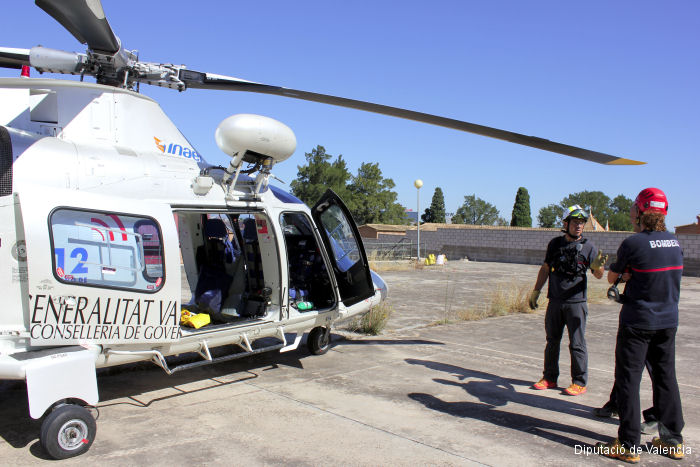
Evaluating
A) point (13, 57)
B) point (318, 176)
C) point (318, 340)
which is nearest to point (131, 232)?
point (13, 57)

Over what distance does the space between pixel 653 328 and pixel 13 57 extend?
6.24m

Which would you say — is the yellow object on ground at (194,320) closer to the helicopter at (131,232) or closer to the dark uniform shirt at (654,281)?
the helicopter at (131,232)

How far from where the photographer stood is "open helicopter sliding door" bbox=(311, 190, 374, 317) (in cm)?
671

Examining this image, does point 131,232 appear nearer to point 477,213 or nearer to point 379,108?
point 379,108

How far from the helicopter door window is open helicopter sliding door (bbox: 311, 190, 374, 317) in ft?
0.54

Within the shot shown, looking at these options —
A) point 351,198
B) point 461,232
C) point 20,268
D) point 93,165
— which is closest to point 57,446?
point 20,268

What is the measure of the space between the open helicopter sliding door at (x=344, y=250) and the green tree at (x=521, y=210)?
53.3m

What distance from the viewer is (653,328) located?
396 centimetres

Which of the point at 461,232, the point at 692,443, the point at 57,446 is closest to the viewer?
the point at 57,446

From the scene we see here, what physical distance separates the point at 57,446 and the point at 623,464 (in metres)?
3.99

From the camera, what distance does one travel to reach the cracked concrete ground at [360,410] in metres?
3.93

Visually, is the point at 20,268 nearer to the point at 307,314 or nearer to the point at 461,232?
the point at 307,314

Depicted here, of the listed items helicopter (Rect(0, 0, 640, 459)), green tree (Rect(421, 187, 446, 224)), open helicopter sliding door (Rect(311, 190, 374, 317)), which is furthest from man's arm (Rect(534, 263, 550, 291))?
green tree (Rect(421, 187, 446, 224))

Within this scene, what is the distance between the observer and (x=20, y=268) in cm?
397
